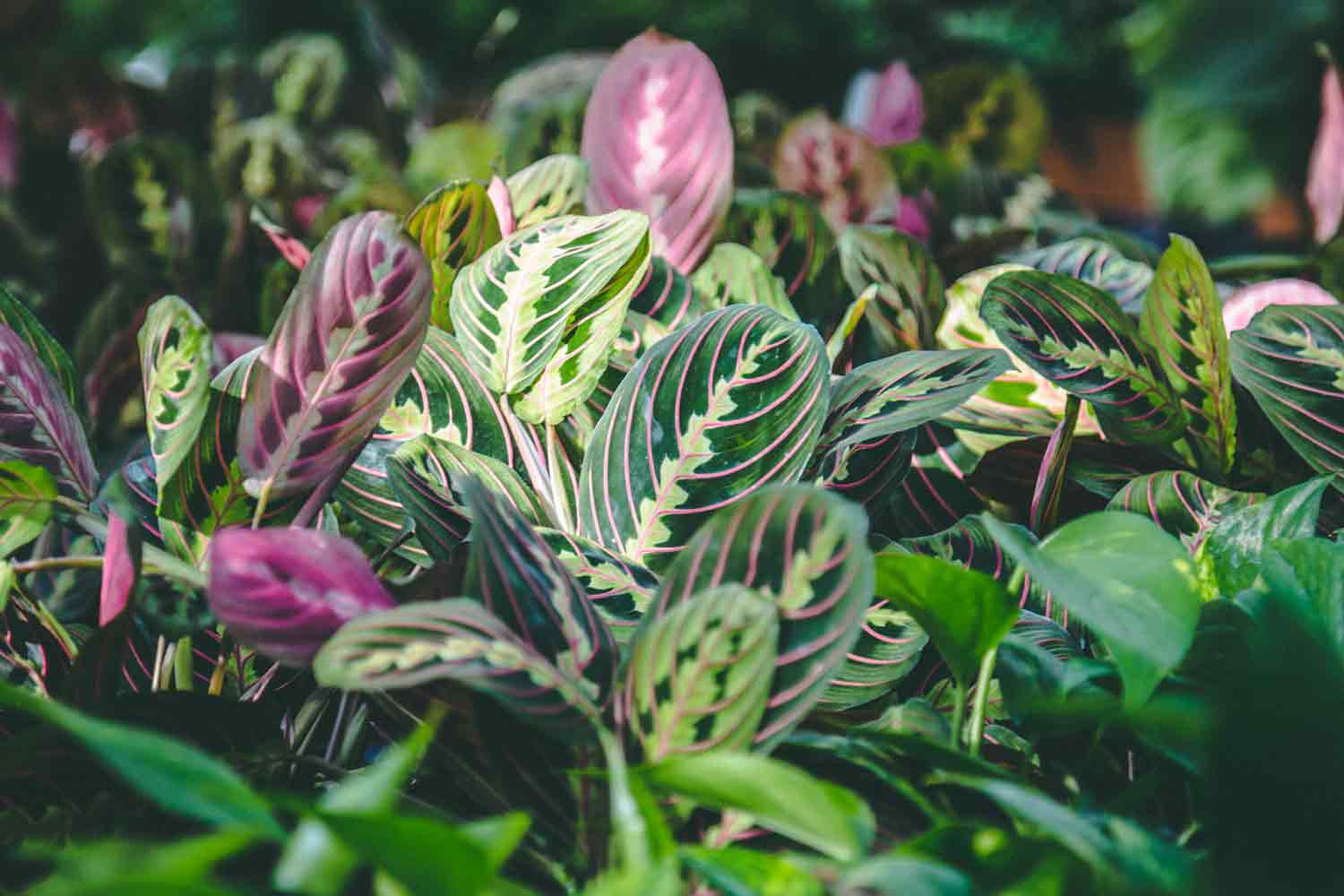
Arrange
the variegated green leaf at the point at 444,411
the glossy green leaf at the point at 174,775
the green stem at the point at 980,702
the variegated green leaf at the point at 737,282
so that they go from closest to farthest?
the glossy green leaf at the point at 174,775 < the green stem at the point at 980,702 < the variegated green leaf at the point at 444,411 < the variegated green leaf at the point at 737,282

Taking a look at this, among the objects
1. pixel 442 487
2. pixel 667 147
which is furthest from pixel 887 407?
pixel 667 147

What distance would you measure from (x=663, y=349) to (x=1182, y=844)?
0.26 metres

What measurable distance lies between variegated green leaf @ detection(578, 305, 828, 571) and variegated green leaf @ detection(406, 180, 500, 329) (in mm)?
159

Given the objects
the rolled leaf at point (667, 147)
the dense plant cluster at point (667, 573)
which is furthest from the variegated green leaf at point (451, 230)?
the rolled leaf at point (667, 147)

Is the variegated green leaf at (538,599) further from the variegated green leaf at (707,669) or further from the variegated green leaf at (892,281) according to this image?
the variegated green leaf at (892,281)

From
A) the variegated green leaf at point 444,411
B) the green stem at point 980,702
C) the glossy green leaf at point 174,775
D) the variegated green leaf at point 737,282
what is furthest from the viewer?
the variegated green leaf at point 737,282

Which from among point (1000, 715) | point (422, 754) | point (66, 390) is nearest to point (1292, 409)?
point (1000, 715)

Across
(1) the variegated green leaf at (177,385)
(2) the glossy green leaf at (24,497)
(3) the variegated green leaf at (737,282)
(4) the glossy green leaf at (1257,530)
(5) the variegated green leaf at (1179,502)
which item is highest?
(1) the variegated green leaf at (177,385)

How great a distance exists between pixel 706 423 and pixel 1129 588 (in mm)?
170

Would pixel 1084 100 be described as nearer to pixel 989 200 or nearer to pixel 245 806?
pixel 989 200

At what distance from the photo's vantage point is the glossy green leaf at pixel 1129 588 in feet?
1.07

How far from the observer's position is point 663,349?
17.7 inches

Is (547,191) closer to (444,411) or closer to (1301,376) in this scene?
(444,411)

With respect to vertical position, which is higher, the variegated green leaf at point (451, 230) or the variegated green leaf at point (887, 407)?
the variegated green leaf at point (451, 230)
